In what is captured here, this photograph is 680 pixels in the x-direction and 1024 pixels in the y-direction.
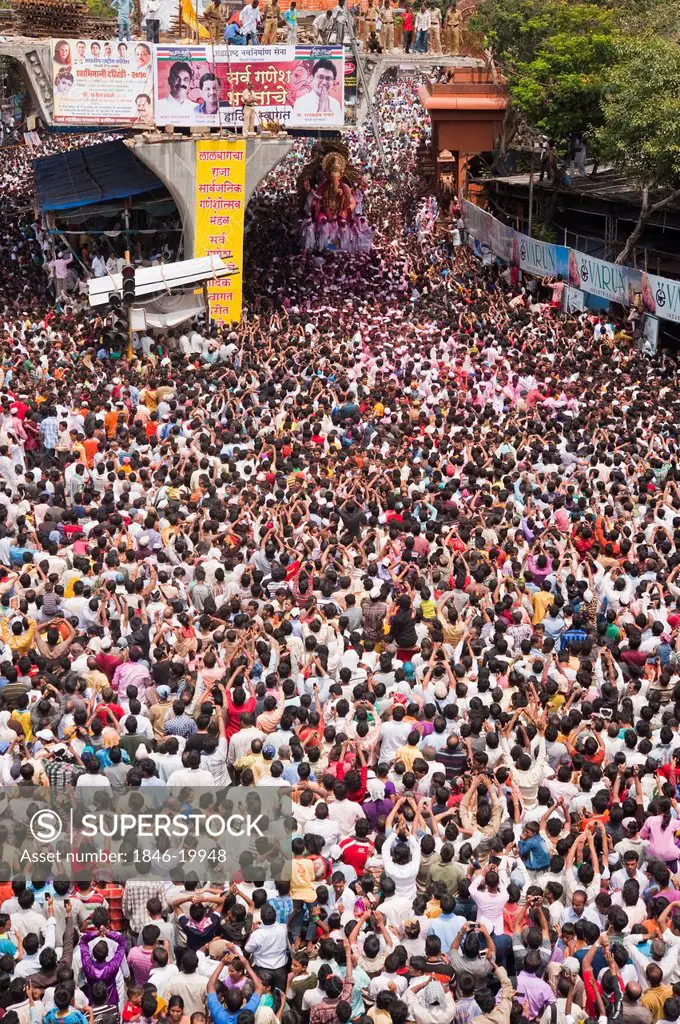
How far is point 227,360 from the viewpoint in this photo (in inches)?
796

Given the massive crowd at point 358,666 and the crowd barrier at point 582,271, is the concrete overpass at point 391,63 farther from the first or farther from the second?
the massive crowd at point 358,666

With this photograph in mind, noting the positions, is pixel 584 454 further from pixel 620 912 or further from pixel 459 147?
pixel 459 147

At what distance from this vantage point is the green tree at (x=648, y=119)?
72.1 feet

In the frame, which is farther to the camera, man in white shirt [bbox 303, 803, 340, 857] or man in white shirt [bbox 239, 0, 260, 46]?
man in white shirt [bbox 239, 0, 260, 46]

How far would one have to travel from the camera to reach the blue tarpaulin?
26.5m

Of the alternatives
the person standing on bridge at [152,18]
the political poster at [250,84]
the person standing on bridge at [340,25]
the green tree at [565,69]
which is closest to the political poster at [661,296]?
the green tree at [565,69]

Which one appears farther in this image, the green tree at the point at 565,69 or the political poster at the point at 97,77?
the green tree at the point at 565,69

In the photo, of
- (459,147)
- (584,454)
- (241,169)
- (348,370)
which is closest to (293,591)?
(584,454)

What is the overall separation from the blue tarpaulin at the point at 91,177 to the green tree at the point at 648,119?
9.05m

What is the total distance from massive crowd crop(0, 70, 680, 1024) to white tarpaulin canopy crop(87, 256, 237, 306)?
102 centimetres

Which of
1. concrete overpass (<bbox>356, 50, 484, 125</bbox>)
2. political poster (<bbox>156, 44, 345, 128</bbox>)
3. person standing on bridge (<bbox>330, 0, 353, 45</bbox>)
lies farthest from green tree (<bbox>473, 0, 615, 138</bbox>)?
political poster (<bbox>156, 44, 345, 128</bbox>)

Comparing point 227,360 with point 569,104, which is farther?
point 569,104

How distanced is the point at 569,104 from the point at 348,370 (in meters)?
11.0

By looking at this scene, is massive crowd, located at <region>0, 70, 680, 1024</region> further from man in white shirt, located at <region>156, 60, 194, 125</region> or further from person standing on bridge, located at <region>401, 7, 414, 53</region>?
person standing on bridge, located at <region>401, 7, 414, 53</region>
